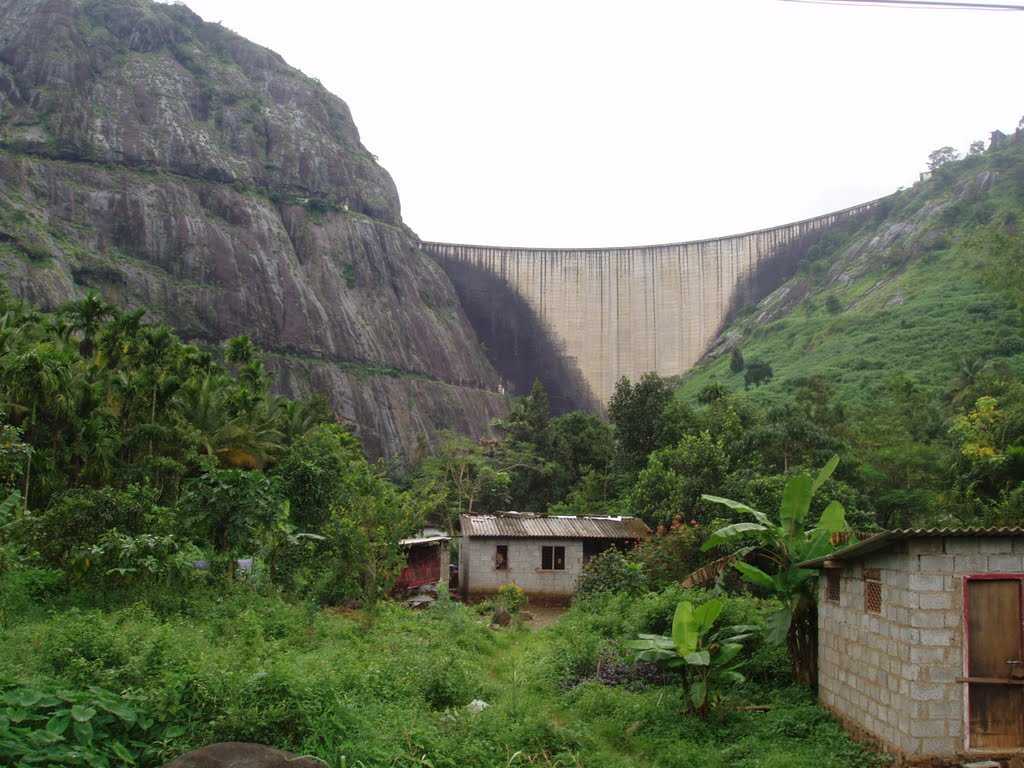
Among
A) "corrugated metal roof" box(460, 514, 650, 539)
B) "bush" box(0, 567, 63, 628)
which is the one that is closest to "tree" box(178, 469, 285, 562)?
"bush" box(0, 567, 63, 628)

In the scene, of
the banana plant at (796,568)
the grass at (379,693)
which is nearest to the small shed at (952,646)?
the grass at (379,693)

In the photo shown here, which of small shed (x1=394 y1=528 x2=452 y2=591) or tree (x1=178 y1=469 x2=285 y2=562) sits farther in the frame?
small shed (x1=394 y1=528 x2=452 y2=591)

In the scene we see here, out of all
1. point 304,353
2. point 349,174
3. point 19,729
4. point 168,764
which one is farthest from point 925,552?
point 349,174

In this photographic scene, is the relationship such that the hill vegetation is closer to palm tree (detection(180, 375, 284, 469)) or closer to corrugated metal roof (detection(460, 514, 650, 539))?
palm tree (detection(180, 375, 284, 469))

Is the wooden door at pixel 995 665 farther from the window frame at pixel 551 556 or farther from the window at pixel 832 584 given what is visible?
the window frame at pixel 551 556

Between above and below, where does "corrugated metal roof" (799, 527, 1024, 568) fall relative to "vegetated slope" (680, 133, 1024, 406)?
below

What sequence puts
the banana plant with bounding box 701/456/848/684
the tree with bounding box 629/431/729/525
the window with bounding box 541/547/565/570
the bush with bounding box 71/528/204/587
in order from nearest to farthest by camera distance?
the banana plant with bounding box 701/456/848/684
the bush with bounding box 71/528/204/587
the window with bounding box 541/547/565/570
the tree with bounding box 629/431/729/525
